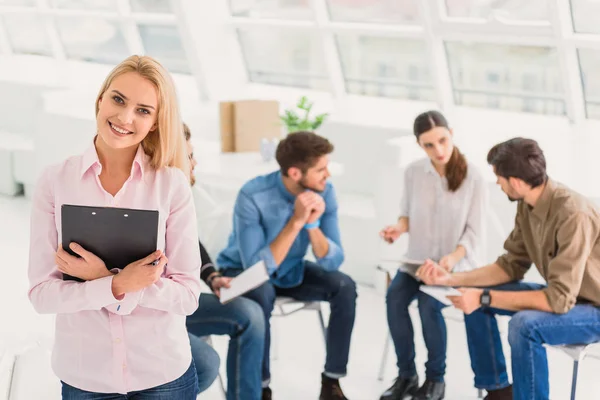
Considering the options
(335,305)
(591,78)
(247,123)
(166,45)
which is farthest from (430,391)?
A: (166,45)

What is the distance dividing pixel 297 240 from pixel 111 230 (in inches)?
63.2

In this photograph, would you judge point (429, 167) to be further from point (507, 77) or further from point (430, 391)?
point (507, 77)

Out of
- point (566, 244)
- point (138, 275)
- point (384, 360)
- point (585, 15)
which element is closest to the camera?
point (138, 275)

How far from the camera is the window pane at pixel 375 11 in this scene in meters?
5.53

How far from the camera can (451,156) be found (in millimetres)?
3398

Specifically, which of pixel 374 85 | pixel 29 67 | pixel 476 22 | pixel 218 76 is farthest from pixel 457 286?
pixel 29 67

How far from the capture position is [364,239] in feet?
15.3

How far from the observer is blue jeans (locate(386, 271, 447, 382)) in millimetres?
3234

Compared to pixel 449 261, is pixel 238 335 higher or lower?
lower

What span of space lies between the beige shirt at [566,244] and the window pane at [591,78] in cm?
238

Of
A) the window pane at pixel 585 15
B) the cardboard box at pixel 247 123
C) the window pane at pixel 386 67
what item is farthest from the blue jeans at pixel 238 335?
the window pane at pixel 386 67

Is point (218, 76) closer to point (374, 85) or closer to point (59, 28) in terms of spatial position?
point (374, 85)

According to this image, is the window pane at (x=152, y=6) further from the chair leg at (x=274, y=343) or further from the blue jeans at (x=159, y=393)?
the blue jeans at (x=159, y=393)

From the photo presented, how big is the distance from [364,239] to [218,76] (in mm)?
2501
